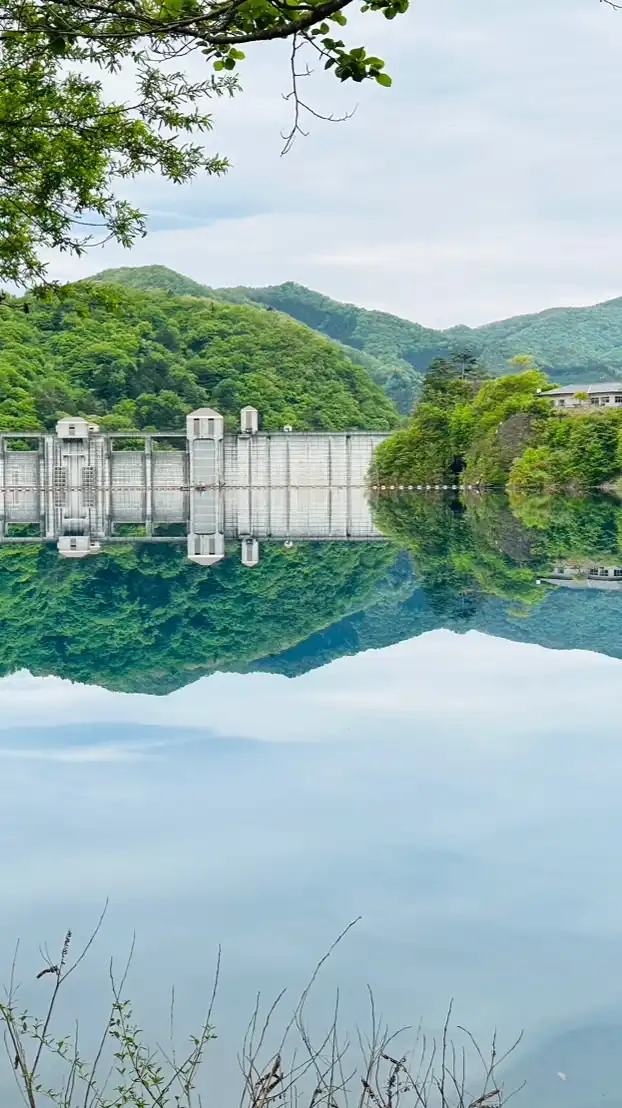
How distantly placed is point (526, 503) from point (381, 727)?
45.8m

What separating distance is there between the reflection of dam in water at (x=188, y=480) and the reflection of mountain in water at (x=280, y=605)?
16.3 meters

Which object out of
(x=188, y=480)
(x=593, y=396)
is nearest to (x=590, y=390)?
(x=593, y=396)

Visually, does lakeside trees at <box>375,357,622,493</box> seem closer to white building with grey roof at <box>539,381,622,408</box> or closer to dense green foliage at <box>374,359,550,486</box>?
dense green foliage at <box>374,359,550,486</box>

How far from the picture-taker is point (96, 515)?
58.4 m

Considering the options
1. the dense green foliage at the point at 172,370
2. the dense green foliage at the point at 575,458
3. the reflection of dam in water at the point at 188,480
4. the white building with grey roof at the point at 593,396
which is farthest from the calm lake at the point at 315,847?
the dense green foliage at the point at 172,370

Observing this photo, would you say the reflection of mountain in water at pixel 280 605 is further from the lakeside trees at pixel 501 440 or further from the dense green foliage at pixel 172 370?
the dense green foliage at pixel 172 370

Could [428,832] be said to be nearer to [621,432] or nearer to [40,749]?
[40,749]

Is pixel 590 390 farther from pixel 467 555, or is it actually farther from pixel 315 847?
pixel 315 847

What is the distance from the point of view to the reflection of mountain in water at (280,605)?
44.9 feet

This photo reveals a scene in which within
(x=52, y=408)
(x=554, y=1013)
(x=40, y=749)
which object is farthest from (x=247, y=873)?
(x=52, y=408)

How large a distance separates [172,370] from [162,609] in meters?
89.9

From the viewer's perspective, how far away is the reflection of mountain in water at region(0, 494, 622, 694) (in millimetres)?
13695

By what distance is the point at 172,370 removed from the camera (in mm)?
106750

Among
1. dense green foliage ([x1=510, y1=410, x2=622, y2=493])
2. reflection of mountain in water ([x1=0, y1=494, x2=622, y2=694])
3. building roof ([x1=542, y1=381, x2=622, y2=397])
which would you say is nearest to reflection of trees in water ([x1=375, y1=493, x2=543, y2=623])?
reflection of mountain in water ([x1=0, y1=494, x2=622, y2=694])
